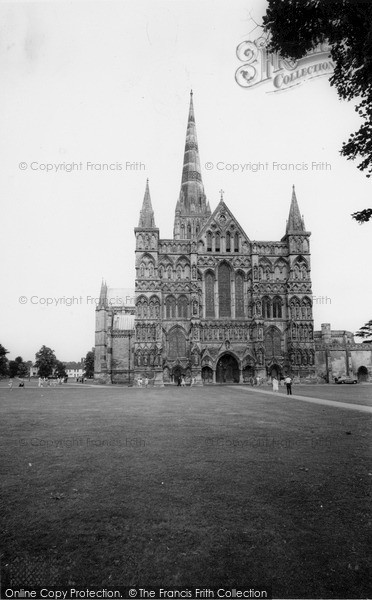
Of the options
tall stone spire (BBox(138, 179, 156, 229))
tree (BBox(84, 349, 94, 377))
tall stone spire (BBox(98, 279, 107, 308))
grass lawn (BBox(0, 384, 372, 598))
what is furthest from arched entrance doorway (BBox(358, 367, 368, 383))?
tree (BBox(84, 349, 94, 377))

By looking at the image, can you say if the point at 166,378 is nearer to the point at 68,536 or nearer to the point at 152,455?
the point at 152,455

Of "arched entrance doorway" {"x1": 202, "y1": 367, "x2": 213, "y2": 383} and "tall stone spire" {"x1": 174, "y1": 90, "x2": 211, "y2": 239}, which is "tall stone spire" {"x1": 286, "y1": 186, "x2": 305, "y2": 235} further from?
"arched entrance doorway" {"x1": 202, "y1": 367, "x2": 213, "y2": 383}

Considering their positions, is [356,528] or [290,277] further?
[290,277]

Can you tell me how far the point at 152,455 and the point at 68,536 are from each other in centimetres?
404

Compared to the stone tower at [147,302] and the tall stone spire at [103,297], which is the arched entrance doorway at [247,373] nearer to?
the stone tower at [147,302]

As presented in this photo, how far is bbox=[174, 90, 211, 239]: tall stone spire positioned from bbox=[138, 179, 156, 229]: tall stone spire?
13.6 meters

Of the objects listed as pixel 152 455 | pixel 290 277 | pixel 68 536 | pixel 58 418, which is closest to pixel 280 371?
pixel 290 277

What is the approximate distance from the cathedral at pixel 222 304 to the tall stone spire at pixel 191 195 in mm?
14072

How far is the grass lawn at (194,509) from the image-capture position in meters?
4.25

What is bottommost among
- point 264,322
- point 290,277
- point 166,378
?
point 166,378

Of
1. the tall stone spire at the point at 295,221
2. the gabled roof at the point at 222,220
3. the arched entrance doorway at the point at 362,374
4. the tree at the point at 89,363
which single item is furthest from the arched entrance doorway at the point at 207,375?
the tree at the point at 89,363

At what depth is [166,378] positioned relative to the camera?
48031 millimetres

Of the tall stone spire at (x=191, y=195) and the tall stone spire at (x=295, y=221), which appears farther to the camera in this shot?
the tall stone spire at (x=191, y=195)

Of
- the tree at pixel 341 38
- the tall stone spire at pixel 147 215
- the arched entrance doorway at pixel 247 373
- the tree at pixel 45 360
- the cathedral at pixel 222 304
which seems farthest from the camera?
the tree at pixel 45 360
